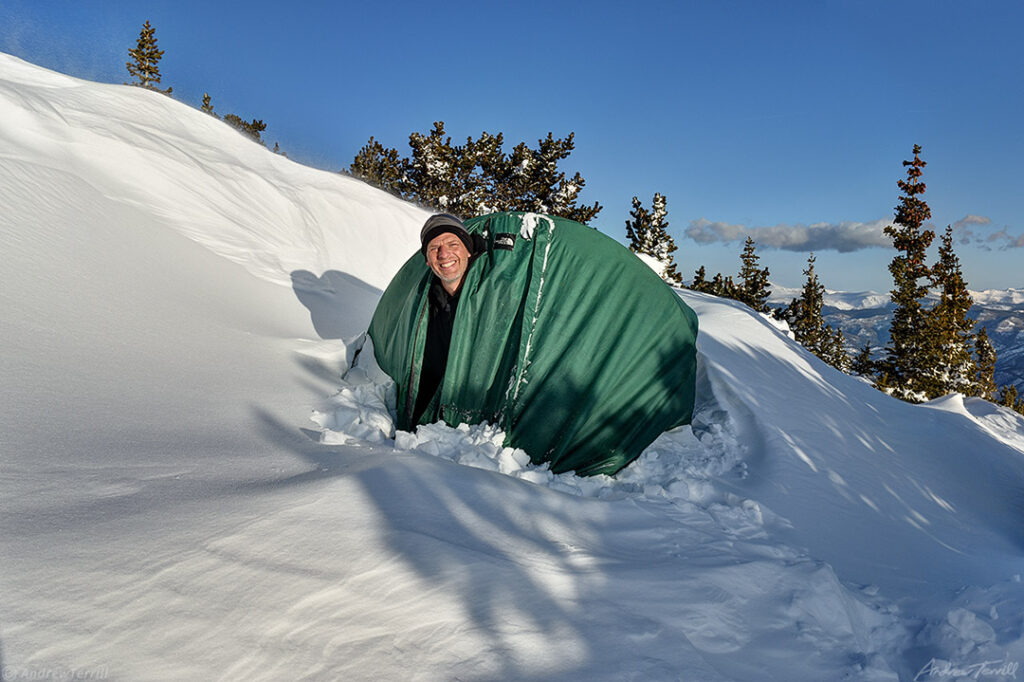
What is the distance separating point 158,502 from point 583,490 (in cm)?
222

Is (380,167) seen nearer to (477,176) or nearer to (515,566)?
(477,176)

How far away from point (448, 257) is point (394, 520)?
2259 millimetres

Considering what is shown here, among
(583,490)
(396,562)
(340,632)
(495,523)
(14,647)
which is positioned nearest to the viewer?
(14,647)

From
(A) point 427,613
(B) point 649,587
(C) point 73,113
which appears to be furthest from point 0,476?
(C) point 73,113

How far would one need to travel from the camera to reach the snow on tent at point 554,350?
12.0ft

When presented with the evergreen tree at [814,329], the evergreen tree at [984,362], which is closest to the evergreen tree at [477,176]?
the evergreen tree at [814,329]

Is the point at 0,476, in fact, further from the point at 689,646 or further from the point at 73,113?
the point at 73,113

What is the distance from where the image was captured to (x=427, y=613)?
1.46m

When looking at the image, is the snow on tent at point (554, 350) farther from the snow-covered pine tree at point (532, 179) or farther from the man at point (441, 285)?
the snow-covered pine tree at point (532, 179)

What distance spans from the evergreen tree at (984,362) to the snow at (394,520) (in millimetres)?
25507

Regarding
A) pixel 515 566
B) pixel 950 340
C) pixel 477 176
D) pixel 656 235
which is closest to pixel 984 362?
pixel 950 340

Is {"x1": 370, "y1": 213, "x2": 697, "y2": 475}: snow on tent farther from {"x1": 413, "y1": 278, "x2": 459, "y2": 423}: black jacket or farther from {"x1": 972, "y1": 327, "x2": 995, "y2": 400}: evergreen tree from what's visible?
{"x1": 972, "y1": 327, "x2": 995, "y2": 400}: evergreen tree

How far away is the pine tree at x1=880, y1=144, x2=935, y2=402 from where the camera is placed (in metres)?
23.2

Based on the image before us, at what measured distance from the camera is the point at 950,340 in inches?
890
